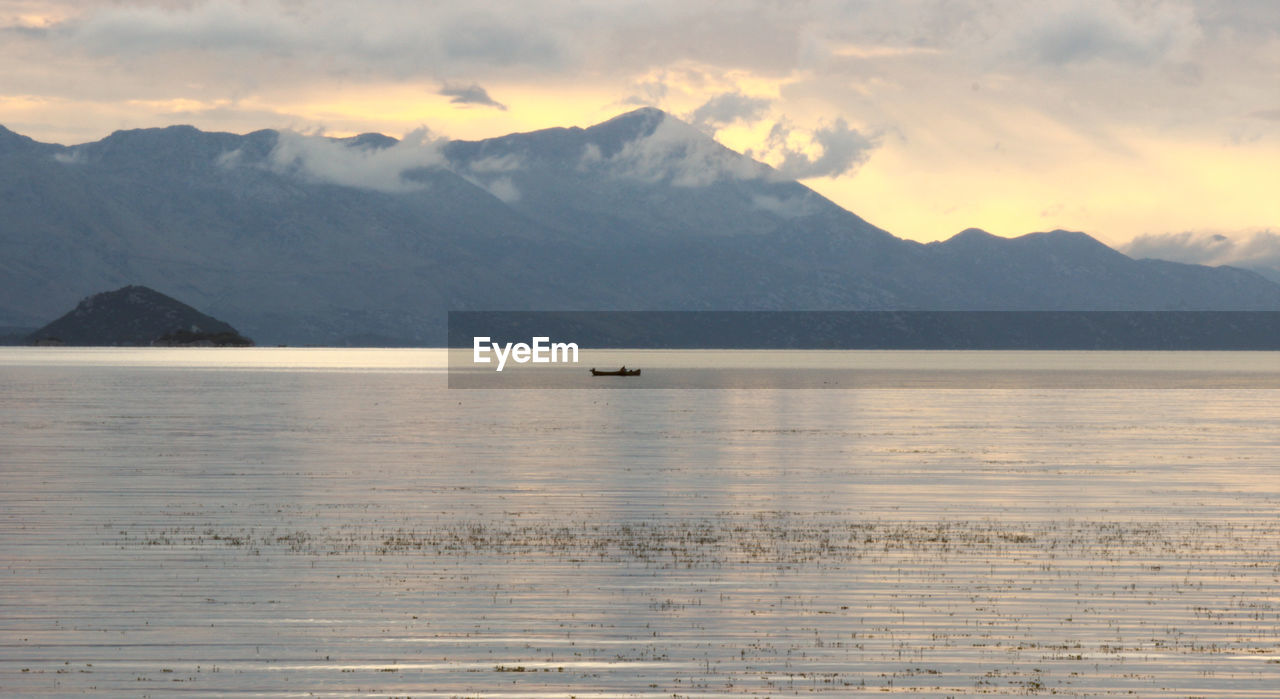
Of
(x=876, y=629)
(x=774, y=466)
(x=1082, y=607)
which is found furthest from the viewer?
(x=774, y=466)

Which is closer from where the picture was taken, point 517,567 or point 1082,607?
point 1082,607

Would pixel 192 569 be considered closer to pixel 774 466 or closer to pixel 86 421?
pixel 774 466

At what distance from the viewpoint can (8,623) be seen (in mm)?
32875

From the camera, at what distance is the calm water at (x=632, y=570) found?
2892 cm

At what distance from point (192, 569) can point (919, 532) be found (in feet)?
73.8

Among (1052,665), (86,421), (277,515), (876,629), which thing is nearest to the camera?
(1052,665)

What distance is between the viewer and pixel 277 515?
53.6 metres

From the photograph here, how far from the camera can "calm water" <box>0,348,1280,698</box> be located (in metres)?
28.9

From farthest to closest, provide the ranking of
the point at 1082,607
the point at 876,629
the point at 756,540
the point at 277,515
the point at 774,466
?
the point at 774,466 → the point at 277,515 → the point at 756,540 → the point at 1082,607 → the point at 876,629

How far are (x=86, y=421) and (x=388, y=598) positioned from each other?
87717mm

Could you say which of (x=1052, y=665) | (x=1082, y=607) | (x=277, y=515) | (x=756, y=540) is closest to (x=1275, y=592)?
(x=1082, y=607)

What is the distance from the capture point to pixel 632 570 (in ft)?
135

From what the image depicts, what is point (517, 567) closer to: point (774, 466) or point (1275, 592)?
point (1275, 592)

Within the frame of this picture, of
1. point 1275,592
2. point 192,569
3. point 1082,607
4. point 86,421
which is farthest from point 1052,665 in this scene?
point 86,421
